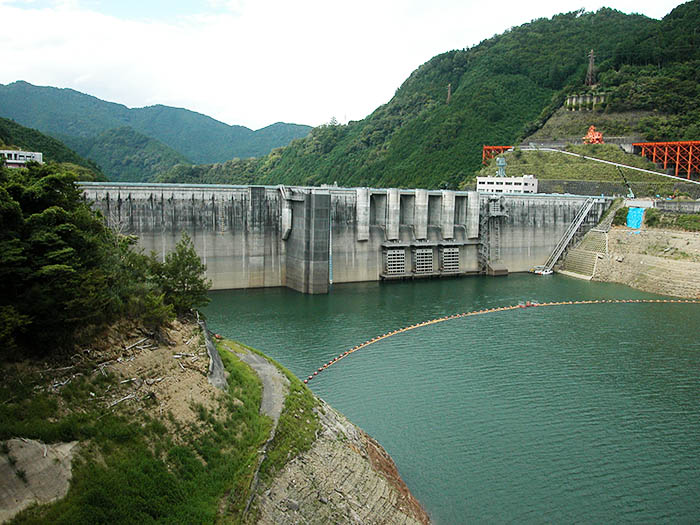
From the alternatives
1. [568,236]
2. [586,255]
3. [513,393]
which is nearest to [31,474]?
[513,393]

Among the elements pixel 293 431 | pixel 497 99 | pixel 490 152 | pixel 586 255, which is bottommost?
pixel 293 431

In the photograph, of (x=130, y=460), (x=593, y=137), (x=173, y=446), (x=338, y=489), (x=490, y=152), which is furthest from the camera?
(x=490, y=152)

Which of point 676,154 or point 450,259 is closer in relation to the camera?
point 450,259

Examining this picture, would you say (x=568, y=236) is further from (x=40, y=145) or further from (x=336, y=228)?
(x=40, y=145)

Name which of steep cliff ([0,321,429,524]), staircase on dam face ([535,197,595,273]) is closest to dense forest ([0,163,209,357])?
steep cliff ([0,321,429,524])

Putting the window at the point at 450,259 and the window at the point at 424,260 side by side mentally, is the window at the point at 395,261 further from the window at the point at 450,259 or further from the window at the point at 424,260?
the window at the point at 450,259

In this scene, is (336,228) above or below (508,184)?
below

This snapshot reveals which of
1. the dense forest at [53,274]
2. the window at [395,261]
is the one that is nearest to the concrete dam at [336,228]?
the window at [395,261]

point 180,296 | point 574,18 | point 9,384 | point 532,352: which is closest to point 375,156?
point 574,18

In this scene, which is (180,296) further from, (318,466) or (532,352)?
(532,352)
